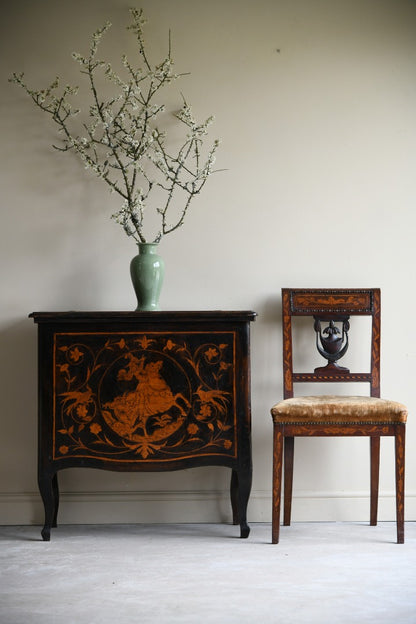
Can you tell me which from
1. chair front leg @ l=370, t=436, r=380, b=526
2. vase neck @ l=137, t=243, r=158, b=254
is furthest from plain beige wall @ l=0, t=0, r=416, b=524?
vase neck @ l=137, t=243, r=158, b=254

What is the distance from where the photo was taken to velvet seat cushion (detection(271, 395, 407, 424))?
107 inches

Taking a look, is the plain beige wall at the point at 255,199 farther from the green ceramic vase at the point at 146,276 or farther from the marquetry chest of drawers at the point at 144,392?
the marquetry chest of drawers at the point at 144,392

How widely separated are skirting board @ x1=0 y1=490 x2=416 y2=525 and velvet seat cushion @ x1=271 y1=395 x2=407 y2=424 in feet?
2.04

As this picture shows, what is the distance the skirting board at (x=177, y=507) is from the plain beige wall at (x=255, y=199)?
14mm

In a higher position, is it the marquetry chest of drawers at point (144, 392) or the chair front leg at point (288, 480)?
the marquetry chest of drawers at point (144, 392)

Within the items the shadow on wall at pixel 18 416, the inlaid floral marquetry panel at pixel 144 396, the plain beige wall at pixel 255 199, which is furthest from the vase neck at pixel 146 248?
the shadow on wall at pixel 18 416

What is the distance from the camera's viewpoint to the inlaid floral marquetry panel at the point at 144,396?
2.81m

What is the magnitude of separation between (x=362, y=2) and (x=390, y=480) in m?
2.20

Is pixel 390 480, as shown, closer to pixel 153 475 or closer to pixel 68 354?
pixel 153 475

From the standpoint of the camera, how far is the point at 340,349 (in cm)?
313

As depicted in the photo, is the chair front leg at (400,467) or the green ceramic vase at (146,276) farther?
the green ceramic vase at (146,276)

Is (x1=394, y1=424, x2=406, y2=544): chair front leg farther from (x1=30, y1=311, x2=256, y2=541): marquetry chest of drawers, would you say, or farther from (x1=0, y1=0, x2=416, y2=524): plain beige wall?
(x1=30, y1=311, x2=256, y2=541): marquetry chest of drawers

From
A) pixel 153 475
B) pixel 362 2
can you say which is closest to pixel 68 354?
pixel 153 475

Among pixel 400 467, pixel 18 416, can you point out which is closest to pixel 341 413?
pixel 400 467
